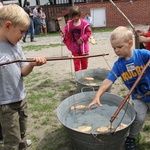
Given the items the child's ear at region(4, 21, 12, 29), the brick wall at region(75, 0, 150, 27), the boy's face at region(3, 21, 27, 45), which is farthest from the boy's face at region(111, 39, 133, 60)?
the brick wall at region(75, 0, 150, 27)

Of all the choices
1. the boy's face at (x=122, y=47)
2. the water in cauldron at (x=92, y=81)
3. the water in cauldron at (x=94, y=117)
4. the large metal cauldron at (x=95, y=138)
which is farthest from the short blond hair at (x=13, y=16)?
the water in cauldron at (x=92, y=81)

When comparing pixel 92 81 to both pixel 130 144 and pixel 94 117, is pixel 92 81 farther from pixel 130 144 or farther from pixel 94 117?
pixel 130 144

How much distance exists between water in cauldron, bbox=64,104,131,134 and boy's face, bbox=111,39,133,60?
0.77 m

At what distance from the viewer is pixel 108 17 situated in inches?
656

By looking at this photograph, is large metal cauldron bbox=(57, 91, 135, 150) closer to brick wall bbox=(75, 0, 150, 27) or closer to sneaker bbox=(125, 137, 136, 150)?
sneaker bbox=(125, 137, 136, 150)

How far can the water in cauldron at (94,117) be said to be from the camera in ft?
9.28

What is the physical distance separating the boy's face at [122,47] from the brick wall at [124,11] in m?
14.5

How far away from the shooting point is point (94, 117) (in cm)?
303

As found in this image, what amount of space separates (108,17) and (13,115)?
15.2 meters

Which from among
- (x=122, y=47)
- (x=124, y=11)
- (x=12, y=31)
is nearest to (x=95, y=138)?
(x=122, y=47)

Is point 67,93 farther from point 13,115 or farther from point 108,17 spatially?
point 108,17

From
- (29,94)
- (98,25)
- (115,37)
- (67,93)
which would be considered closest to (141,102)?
(115,37)

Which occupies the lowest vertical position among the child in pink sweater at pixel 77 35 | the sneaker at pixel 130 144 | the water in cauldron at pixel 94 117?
the sneaker at pixel 130 144

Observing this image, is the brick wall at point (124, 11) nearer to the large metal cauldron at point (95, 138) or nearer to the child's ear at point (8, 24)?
the large metal cauldron at point (95, 138)
